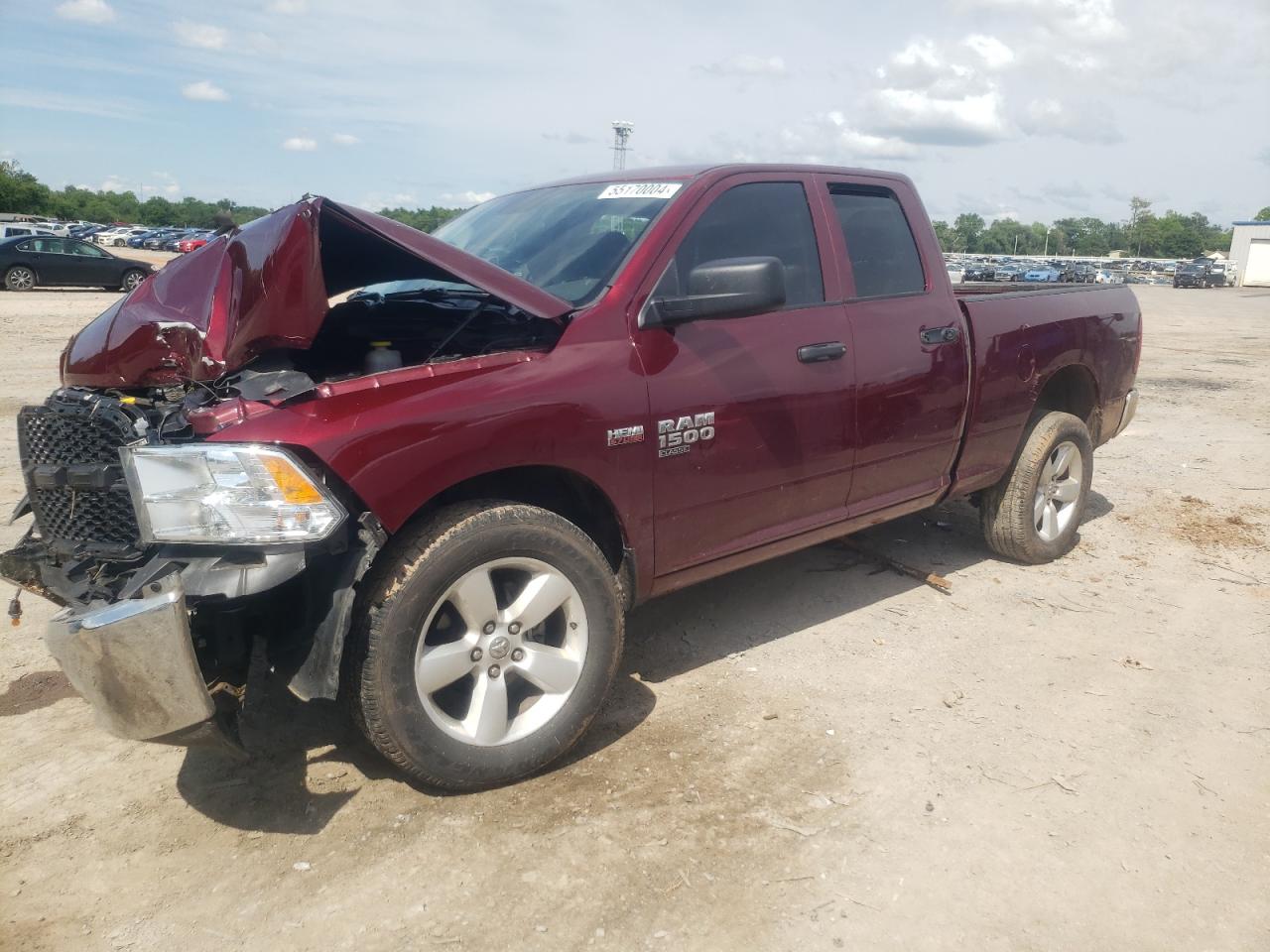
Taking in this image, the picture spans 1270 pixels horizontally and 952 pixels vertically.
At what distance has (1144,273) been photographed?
246ft

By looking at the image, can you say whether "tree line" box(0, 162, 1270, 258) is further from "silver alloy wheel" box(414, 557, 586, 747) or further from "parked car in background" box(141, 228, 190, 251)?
"silver alloy wheel" box(414, 557, 586, 747)

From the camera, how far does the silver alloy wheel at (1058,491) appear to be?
5195 mm

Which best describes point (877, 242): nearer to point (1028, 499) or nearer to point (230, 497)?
point (1028, 499)

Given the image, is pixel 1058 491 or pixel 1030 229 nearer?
pixel 1058 491

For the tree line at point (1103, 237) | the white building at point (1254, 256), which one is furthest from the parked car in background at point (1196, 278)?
the tree line at point (1103, 237)

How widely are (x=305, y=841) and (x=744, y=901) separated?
4.15 ft

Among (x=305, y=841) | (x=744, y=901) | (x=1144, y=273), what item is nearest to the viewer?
(x=744, y=901)

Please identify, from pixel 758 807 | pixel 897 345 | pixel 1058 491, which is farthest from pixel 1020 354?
pixel 758 807

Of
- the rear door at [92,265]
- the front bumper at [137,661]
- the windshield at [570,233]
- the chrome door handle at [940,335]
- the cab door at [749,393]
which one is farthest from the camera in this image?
the rear door at [92,265]

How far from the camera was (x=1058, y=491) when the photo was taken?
5305mm

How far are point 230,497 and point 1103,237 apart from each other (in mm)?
162040

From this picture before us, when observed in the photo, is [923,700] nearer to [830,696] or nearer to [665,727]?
[830,696]

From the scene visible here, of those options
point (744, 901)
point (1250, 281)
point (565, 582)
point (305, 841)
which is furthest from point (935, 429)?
point (1250, 281)

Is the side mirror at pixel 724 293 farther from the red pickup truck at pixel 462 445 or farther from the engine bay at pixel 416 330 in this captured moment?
the engine bay at pixel 416 330
